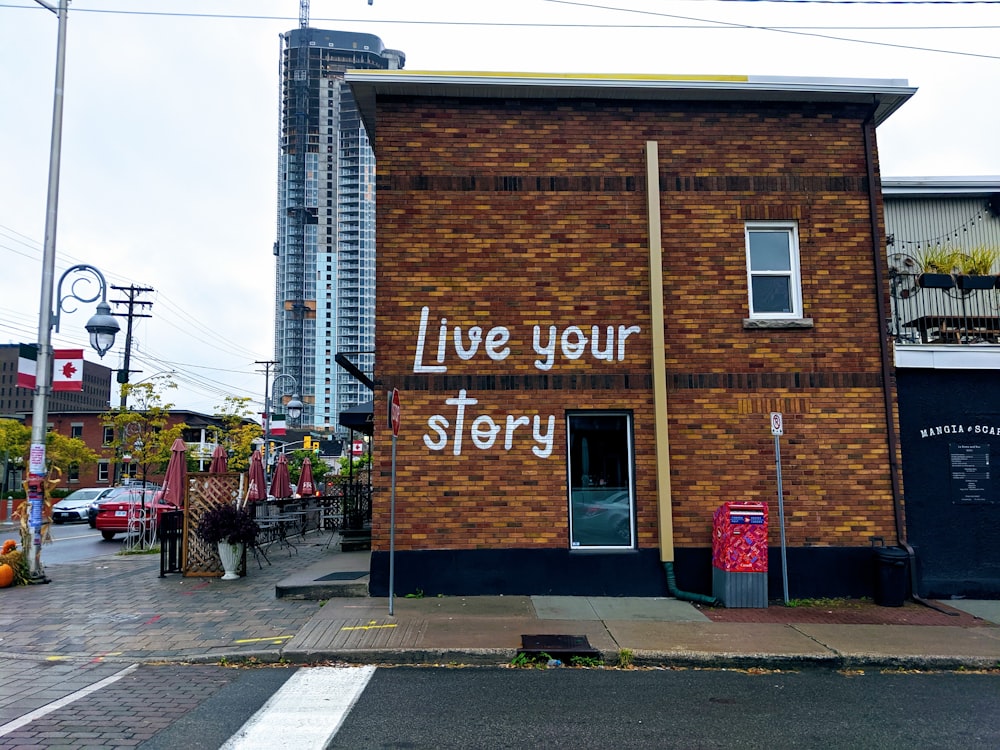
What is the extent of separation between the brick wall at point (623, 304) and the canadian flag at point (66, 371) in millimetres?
6430

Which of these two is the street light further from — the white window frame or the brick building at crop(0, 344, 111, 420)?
the brick building at crop(0, 344, 111, 420)

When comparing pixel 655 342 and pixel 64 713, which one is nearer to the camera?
pixel 64 713

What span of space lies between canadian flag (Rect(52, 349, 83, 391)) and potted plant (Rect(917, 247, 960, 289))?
1368cm

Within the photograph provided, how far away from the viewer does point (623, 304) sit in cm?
1044

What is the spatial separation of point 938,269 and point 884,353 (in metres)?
1.92

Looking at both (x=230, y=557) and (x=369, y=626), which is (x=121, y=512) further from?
(x=369, y=626)

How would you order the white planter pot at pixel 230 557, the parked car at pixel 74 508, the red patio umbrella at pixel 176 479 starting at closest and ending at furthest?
the white planter pot at pixel 230 557
the red patio umbrella at pixel 176 479
the parked car at pixel 74 508

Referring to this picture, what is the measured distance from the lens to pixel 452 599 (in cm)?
963

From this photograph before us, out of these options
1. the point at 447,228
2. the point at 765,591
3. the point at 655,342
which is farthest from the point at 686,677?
the point at 447,228

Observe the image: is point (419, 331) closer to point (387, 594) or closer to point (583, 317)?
point (583, 317)

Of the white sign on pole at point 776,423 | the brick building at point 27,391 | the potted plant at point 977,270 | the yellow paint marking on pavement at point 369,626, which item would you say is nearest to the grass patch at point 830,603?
the white sign on pole at point 776,423

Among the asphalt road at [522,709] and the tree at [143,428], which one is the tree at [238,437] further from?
the asphalt road at [522,709]

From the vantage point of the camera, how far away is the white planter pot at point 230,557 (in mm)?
12125

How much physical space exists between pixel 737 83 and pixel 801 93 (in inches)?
39.0
